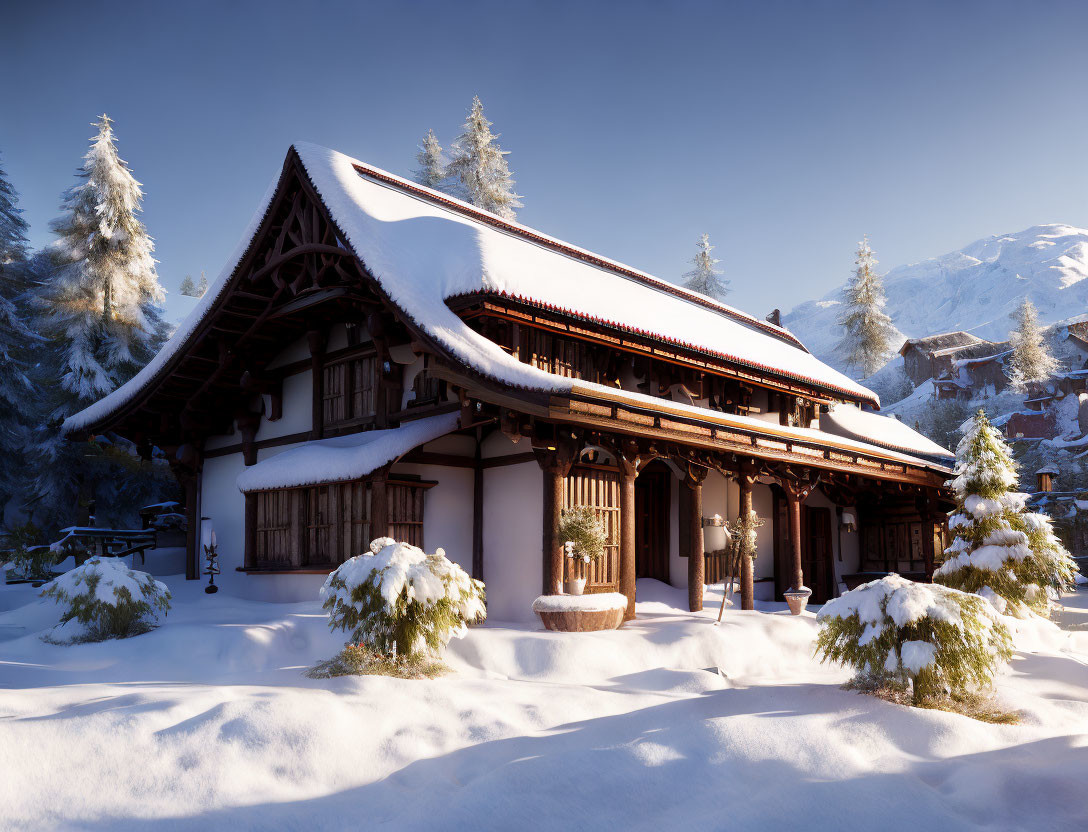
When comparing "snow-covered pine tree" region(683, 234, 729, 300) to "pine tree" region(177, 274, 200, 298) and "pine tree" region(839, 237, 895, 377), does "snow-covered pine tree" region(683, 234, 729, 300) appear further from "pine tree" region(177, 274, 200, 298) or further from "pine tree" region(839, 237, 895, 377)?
"pine tree" region(177, 274, 200, 298)

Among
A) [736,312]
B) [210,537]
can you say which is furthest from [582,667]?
[736,312]

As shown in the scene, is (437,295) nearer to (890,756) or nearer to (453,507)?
(453,507)

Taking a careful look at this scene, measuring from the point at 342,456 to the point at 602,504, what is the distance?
163 inches

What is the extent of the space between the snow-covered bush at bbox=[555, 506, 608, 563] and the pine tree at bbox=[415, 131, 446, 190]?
2993 centimetres

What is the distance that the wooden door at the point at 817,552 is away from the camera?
18.8 metres

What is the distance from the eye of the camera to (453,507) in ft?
43.9

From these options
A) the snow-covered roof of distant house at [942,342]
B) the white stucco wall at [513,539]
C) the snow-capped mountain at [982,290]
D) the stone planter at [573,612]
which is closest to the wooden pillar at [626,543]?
the stone planter at [573,612]

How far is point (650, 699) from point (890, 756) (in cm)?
261

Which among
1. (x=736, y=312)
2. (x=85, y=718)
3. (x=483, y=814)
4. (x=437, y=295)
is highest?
(x=736, y=312)

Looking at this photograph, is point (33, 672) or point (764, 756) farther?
point (33, 672)

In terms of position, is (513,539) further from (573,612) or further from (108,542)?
(108,542)

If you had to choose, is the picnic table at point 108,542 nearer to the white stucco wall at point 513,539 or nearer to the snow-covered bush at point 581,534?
the white stucco wall at point 513,539

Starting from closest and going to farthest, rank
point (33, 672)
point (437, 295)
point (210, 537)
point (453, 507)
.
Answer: point (33, 672)
point (437, 295)
point (453, 507)
point (210, 537)

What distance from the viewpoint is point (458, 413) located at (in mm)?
12961
